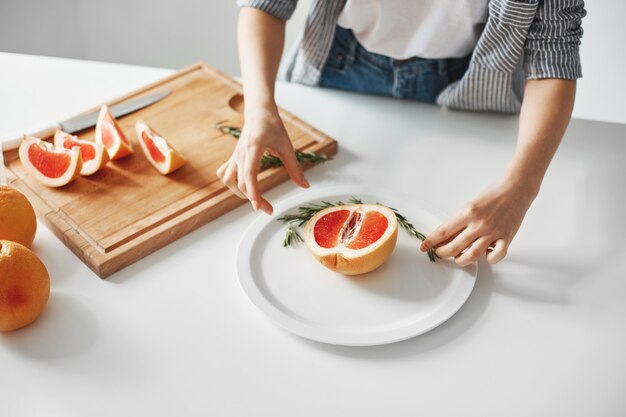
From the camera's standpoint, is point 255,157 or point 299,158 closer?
point 255,157

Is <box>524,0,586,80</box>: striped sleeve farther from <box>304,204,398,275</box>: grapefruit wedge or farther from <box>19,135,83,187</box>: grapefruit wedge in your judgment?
<box>19,135,83,187</box>: grapefruit wedge

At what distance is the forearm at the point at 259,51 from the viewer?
1546mm

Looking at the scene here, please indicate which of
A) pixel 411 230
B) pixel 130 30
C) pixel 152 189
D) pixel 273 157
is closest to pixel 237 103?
pixel 273 157

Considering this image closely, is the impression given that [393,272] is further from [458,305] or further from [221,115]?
[221,115]

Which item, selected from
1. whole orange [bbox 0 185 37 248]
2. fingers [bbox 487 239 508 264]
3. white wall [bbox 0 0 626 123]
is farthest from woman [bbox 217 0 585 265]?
white wall [bbox 0 0 626 123]

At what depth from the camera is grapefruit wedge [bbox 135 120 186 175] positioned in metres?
1.49

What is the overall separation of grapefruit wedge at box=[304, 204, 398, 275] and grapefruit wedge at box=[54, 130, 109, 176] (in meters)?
0.50

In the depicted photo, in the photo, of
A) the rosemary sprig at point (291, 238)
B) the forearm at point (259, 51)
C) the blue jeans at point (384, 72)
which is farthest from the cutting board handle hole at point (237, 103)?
the rosemary sprig at point (291, 238)

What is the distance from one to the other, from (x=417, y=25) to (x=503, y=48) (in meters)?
0.22

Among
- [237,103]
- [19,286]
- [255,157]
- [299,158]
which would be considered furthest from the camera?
[237,103]

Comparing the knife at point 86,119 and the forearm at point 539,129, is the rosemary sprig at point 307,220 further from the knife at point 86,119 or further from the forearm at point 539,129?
the knife at point 86,119

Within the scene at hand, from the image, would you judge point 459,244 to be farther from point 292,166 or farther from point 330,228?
→ point 292,166

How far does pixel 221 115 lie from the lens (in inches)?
67.6

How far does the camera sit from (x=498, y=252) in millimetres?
1246
